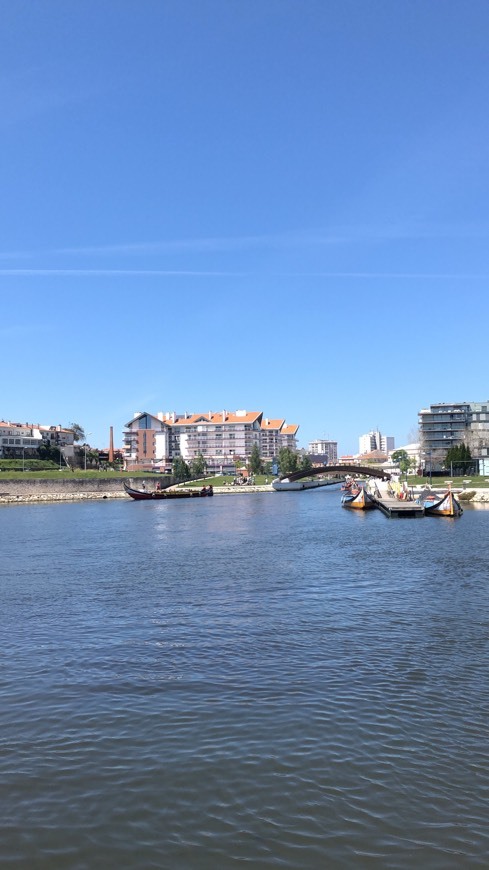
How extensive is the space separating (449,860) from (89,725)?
711 centimetres

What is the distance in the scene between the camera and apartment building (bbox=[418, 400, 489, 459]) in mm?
193125

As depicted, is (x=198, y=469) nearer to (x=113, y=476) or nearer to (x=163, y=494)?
(x=113, y=476)

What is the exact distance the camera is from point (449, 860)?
8.00 m

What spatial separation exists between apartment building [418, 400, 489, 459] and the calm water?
173398 millimetres

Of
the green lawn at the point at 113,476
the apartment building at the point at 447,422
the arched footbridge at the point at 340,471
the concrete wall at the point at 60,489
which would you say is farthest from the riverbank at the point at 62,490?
the apartment building at the point at 447,422

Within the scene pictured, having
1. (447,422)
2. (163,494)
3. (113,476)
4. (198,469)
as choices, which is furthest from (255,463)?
(447,422)

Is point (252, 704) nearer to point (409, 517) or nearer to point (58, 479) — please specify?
point (409, 517)

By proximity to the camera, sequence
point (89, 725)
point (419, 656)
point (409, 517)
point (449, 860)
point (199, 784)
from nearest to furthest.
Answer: point (449, 860)
point (199, 784)
point (89, 725)
point (419, 656)
point (409, 517)

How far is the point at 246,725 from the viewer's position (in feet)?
40.4

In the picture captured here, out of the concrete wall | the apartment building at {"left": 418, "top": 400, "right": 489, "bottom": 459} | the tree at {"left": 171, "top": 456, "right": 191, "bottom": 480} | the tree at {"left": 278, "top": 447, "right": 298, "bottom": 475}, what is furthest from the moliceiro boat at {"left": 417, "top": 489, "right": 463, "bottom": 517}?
the apartment building at {"left": 418, "top": 400, "right": 489, "bottom": 459}

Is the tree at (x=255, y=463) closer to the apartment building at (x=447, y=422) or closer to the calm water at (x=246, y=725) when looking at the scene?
the apartment building at (x=447, y=422)

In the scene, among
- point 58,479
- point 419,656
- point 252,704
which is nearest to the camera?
point 252,704

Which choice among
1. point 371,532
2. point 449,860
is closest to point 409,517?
point 371,532

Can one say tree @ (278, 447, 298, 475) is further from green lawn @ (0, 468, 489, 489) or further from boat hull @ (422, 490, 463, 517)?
boat hull @ (422, 490, 463, 517)
